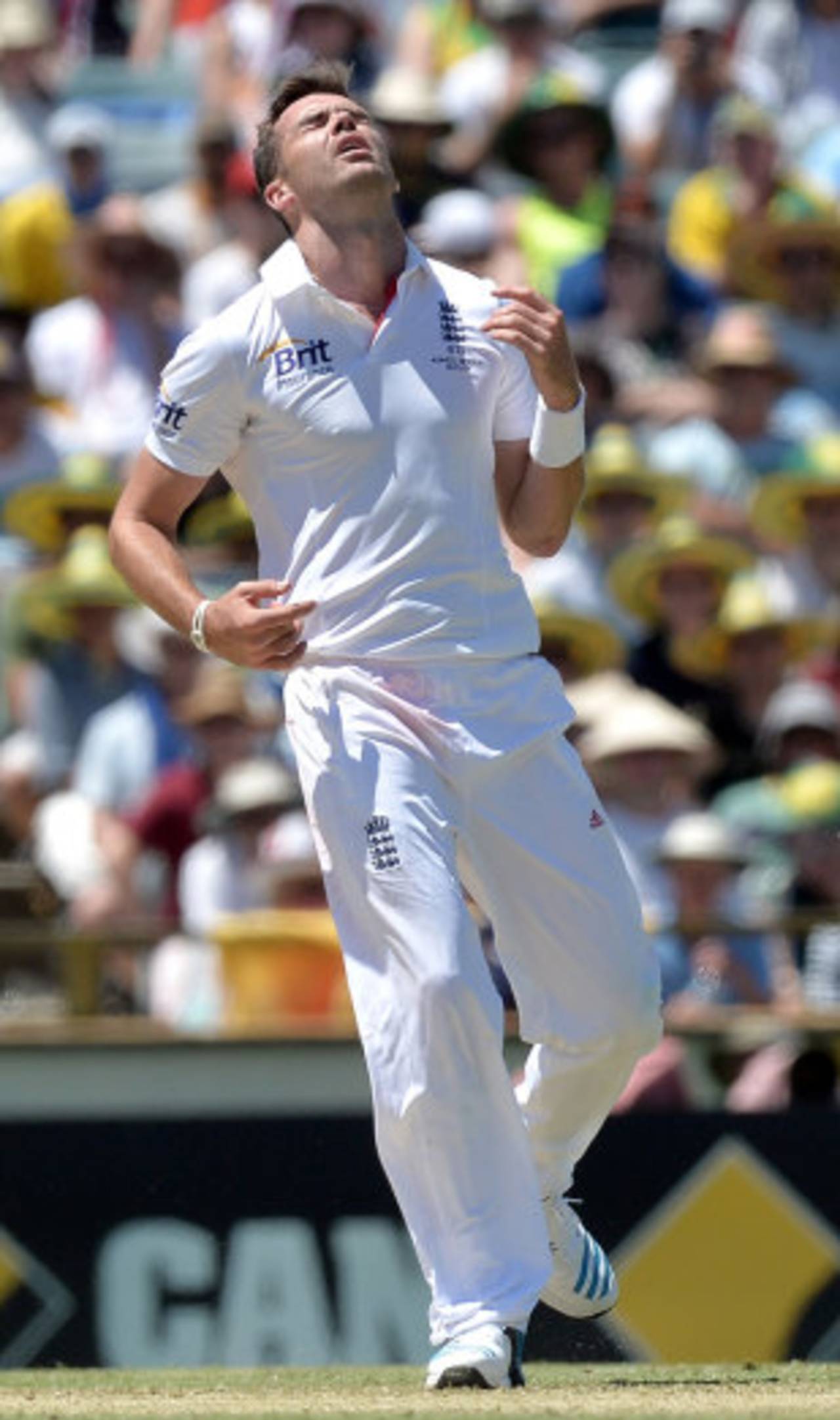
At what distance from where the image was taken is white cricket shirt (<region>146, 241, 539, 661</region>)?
6.06 meters

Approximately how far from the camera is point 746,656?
10875mm

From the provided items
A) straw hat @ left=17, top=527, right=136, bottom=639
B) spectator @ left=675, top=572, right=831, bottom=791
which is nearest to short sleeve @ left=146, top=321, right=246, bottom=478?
spectator @ left=675, top=572, right=831, bottom=791

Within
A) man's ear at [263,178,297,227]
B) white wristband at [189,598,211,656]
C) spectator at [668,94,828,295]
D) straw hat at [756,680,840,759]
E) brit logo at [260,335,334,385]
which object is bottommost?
straw hat at [756,680,840,759]

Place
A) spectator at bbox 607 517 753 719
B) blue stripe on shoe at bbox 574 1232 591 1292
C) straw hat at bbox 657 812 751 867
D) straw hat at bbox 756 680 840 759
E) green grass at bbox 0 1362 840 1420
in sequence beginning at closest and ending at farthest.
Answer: green grass at bbox 0 1362 840 1420 < blue stripe on shoe at bbox 574 1232 591 1292 < straw hat at bbox 657 812 751 867 < straw hat at bbox 756 680 840 759 < spectator at bbox 607 517 753 719

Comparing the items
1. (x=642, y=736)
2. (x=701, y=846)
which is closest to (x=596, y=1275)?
(x=701, y=846)

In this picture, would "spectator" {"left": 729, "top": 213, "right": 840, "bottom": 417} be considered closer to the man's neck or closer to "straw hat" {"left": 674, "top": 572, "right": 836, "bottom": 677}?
"straw hat" {"left": 674, "top": 572, "right": 836, "bottom": 677}

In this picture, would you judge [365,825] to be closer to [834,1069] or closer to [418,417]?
[418,417]

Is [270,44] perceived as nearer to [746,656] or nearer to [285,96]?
[746,656]

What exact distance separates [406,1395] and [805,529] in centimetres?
605

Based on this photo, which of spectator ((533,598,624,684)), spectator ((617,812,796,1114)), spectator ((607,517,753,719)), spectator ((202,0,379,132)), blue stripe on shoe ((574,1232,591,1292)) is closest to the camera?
blue stripe on shoe ((574,1232,591,1292))

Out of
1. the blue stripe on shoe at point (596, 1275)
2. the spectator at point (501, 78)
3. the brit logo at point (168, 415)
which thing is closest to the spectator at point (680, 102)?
the spectator at point (501, 78)

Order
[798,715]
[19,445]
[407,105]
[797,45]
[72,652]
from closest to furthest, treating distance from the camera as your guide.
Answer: [798,715]
[72,652]
[19,445]
[407,105]
[797,45]

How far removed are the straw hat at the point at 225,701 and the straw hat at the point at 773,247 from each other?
309 centimetres

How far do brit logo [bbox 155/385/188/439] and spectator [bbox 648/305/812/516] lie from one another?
589 cm
